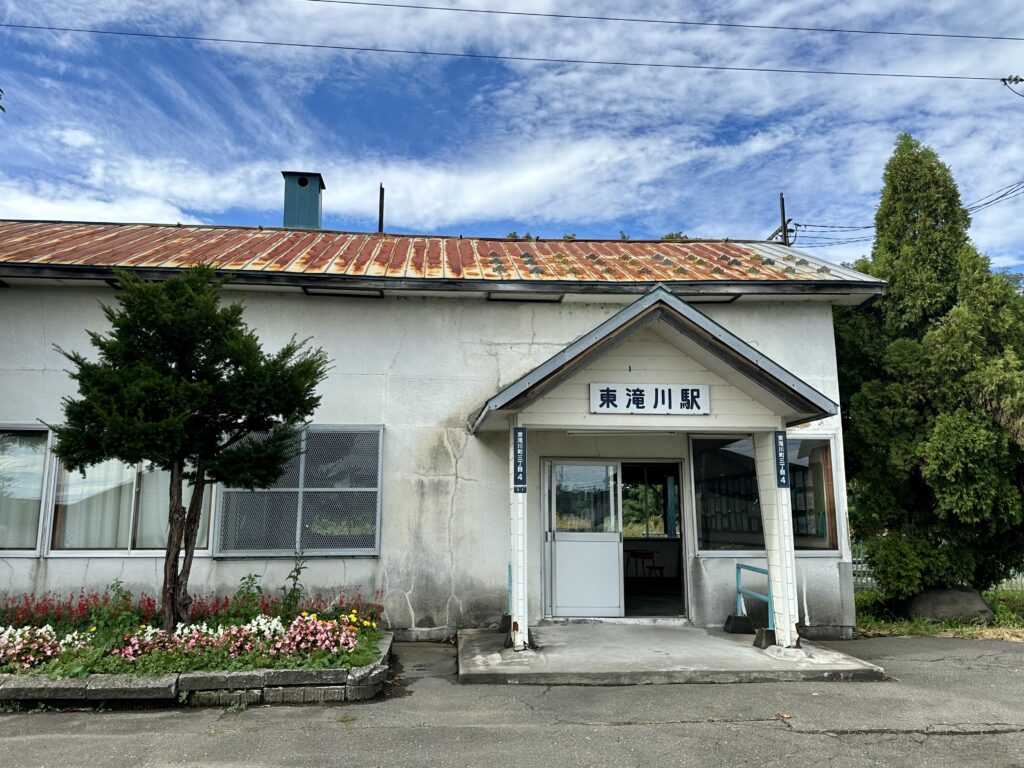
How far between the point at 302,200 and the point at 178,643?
9679 mm

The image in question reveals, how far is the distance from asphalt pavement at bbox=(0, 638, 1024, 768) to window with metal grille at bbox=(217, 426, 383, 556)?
2482 mm

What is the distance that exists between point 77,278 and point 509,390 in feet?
18.0

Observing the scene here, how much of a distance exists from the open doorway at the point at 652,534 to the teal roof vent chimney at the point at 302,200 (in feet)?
25.3

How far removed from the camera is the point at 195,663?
616cm

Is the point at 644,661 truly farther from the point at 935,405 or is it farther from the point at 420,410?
the point at 935,405

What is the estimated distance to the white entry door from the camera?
9117mm

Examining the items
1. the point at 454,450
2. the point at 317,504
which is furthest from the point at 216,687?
the point at 454,450

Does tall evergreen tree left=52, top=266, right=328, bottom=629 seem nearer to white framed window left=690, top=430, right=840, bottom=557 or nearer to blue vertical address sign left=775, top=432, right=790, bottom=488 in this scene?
blue vertical address sign left=775, top=432, right=790, bottom=488

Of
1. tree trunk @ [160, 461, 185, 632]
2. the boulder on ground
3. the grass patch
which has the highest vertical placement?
tree trunk @ [160, 461, 185, 632]

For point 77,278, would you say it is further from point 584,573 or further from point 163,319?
point 584,573

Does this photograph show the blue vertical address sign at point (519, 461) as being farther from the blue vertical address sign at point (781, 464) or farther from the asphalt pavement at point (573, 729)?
the blue vertical address sign at point (781, 464)

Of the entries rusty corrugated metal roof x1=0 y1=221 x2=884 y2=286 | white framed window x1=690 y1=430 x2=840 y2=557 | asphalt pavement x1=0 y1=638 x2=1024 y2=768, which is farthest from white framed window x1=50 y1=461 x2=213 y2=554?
white framed window x1=690 y1=430 x2=840 y2=557

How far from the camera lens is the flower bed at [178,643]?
6113 mm

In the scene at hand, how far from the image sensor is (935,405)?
9.60 m
